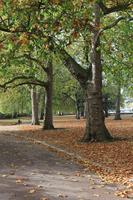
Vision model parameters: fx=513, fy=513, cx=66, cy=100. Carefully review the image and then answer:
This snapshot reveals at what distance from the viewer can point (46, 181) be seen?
12406 mm

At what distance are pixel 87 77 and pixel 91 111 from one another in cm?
176

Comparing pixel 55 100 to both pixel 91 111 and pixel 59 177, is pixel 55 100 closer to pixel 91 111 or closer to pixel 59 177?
pixel 91 111

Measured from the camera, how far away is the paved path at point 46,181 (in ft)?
34.8

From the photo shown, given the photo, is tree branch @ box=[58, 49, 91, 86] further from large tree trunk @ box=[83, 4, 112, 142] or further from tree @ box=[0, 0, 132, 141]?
large tree trunk @ box=[83, 4, 112, 142]

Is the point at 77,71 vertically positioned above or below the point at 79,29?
below

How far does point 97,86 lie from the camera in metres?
24.3

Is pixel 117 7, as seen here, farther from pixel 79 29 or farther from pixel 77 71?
pixel 79 29

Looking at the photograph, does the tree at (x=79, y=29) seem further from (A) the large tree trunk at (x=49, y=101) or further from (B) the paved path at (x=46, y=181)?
(A) the large tree trunk at (x=49, y=101)

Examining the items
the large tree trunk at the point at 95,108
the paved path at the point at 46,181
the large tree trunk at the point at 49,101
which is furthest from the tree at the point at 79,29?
the large tree trunk at the point at 49,101

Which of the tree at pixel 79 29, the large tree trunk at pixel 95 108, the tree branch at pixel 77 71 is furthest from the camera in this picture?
the tree branch at pixel 77 71

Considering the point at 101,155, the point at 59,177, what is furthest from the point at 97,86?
the point at 59,177

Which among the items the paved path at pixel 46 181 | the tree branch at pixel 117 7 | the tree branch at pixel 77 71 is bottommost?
the paved path at pixel 46 181

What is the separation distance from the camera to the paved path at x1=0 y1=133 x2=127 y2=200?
10.6m

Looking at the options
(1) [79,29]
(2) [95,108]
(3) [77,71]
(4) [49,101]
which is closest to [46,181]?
(1) [79,29]
